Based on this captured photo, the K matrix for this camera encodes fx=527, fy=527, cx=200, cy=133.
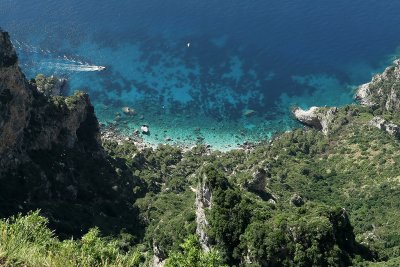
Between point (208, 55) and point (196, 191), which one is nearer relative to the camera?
point (196, 191)

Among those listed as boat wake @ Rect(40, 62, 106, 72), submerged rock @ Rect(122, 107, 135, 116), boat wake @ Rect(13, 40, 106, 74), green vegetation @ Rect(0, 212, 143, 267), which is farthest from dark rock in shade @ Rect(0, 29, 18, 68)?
boat wake @ Rect(40, 62, 106, 72)

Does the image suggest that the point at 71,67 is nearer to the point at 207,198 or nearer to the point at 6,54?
the point at 6,54

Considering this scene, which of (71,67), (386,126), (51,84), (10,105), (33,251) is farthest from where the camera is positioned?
(71,67)

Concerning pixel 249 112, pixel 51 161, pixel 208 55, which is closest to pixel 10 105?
pixel 51 161

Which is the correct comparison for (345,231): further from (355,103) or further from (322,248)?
(355,103)

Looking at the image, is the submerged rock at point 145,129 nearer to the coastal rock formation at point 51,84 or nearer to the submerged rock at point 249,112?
the coastal rock formation at point 51,84

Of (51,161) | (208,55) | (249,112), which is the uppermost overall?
(208,55)

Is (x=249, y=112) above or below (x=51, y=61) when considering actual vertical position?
below
